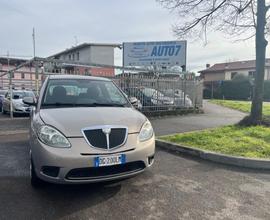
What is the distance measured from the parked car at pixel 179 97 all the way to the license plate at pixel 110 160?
9793 millimetres

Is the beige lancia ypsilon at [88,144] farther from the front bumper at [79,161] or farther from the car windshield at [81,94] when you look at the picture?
the car windshield at [81,94]

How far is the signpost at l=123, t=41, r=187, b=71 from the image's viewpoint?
21016 millimetres

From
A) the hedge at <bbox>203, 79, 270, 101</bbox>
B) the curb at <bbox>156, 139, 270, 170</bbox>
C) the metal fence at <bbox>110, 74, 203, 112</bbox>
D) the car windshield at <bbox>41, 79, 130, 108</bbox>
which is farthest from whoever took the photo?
the hedge at <bbox>203, 79, 270, 101</bbox>

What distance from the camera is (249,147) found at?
19.6 ft

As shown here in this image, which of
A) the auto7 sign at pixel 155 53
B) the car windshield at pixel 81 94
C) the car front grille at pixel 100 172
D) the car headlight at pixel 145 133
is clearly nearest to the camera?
the car front grille at pixel 100 172

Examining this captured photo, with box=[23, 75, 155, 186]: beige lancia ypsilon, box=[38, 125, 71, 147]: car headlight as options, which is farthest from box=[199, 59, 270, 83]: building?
box=[38, 125, 71, 147]: car headlight

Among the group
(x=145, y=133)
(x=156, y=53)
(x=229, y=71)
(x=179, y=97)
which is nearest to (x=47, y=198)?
(x=145, y=133)

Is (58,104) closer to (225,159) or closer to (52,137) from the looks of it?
(52,137)

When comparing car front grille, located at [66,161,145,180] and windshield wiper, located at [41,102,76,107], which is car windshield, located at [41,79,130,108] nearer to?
windshield wiper, located at [41,102,76,107]

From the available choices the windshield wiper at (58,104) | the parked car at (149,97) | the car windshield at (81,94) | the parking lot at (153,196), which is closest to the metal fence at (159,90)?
the parked car at (149,97)

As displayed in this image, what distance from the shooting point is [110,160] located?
3.31 metres

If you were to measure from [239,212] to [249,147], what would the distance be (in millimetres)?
3049

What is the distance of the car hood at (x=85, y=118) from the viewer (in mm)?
3375

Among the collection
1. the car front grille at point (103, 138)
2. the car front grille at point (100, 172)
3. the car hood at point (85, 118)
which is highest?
the car hood at point (85, 118)
